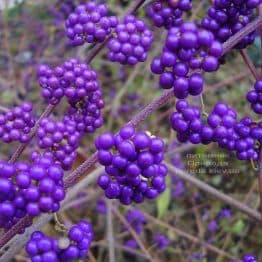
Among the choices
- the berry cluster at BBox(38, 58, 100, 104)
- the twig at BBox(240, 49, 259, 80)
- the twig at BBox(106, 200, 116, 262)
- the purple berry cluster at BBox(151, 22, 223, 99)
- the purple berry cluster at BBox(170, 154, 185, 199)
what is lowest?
the purple berry cluster at BBox(170, 154, 185, 199)

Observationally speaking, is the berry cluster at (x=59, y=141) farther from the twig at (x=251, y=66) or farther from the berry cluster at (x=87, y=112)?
the twig at (x=251, y=66)

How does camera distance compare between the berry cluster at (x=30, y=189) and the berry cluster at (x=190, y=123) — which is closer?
the berry cluster at (x=30, y=189)

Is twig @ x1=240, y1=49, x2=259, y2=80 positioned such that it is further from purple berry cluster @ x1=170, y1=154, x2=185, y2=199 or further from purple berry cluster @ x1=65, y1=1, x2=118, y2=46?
purple berry cluster @ x1=170, y1=154, x2=185, y2=199

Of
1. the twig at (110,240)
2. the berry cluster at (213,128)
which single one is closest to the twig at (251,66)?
the berry cluster at (213,128)

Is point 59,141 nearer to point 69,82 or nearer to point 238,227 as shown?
point 69,82

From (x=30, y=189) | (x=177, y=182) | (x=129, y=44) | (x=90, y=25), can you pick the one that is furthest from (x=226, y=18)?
(x=177, y=182)

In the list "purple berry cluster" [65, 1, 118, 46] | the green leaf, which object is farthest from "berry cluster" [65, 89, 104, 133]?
the green leaf
